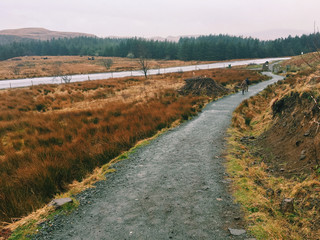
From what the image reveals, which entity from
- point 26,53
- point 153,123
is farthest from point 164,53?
point 153,123

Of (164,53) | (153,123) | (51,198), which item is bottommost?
(51,198)

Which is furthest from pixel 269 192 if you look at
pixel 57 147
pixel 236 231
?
pixel 57 147

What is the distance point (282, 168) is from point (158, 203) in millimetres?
3315

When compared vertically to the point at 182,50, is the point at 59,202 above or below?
below

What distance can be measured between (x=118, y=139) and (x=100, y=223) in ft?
14.0

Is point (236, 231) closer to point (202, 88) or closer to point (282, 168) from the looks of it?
point (282, 168)

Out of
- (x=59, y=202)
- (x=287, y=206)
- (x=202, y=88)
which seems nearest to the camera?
(x=287, y=206)

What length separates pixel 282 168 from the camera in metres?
5.01

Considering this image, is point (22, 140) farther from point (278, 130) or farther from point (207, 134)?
point (278, 130)

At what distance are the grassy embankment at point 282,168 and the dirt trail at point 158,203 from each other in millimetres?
392

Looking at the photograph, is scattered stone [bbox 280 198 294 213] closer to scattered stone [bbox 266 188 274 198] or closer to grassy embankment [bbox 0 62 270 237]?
scattered stone [bbox 266 188 274 198]

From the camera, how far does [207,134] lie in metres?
8.57

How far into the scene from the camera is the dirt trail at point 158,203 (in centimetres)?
324

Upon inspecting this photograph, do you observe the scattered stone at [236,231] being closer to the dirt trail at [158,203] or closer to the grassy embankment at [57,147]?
the dirt trail at [158,203]
